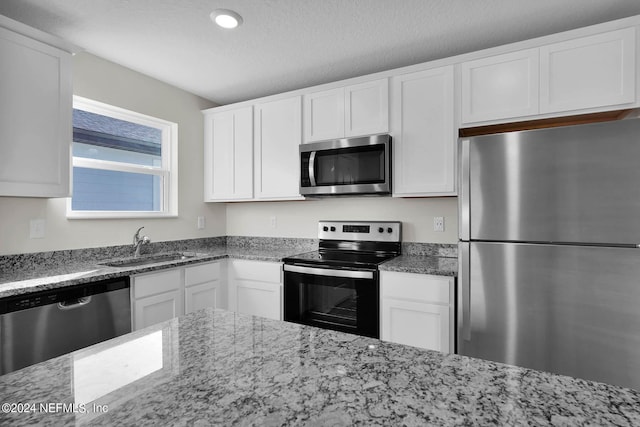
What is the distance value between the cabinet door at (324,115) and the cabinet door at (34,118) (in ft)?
5.44

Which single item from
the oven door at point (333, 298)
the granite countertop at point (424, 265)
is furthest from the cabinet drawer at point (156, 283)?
the granite countertop at point (424, 265)

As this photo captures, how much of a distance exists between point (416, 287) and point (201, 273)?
1.69 meters

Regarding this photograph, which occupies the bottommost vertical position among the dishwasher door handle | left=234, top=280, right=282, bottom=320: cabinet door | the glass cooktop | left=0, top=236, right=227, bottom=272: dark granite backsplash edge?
left=234, top=280, right=282, bottom=320: cabinet door

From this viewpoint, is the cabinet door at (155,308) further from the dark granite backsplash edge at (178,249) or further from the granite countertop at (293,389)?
the granite countertop at (293,389)

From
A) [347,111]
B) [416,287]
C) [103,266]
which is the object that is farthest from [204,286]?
[347,111]

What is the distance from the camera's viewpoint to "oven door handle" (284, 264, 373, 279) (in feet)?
7.68

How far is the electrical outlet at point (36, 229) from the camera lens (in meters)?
2.23

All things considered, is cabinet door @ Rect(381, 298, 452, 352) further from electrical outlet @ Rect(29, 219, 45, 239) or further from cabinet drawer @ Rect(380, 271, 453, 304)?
electrical outlet @ Rect(29, 219, 45, 239)

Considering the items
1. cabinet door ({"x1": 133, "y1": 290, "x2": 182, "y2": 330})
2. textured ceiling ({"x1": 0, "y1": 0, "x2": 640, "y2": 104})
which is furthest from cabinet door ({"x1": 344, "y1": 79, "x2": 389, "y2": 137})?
cabinet door ({"x1": 133, "y1": 290, "x2": 182, "y2": 330})

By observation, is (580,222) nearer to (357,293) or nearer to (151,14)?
(357,293)

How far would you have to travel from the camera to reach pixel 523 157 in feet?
5.70

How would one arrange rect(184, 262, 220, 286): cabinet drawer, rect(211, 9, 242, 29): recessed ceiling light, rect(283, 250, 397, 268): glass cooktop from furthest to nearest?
rect(184, 262, 220, 286): cabinet drawer < rect(283, 250, 397, 268): glass cooktop < rect(211, 9, 242, 29): recessed ceiling light

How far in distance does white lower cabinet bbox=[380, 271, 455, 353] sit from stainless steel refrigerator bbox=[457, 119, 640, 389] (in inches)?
7.8

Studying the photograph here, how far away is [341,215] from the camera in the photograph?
3.15 m
